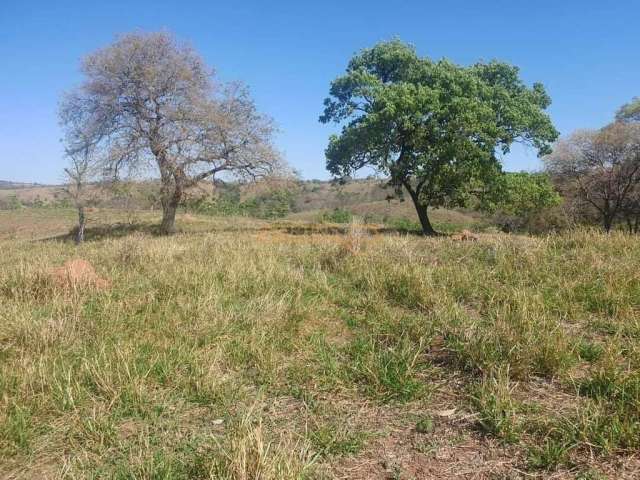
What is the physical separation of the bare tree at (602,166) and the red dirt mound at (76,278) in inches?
962

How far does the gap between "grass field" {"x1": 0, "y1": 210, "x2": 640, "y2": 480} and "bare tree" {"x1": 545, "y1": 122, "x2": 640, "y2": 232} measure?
20.7m

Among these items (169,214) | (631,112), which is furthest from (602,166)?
(169,214)

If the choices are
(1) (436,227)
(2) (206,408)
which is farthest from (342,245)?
(1) (436,227)

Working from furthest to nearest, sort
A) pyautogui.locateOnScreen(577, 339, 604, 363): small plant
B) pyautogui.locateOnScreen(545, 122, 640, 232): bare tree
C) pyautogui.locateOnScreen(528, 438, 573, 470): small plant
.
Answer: pyautogui.locateOnScreen(545, 122, 640, 232): bare tree < pyautogui.locateOnScreen(577, 339, 604, 363): small plant < pyautogui.locateOnScreen(528, 438, 573, 470): small plant

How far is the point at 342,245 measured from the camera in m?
7.88

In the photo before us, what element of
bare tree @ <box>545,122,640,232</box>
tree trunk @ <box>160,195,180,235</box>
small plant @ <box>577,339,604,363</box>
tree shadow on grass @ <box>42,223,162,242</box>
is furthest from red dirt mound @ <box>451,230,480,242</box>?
bare tree @ <box>545,122,640,232</box>

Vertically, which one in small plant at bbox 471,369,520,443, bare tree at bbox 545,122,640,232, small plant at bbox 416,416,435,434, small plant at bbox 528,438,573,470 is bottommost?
small plant at bbox 416,416,435,434

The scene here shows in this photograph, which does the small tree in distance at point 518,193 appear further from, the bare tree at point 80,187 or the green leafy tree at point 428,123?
the bare tree at point 80,187

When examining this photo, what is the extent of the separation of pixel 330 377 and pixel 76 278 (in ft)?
13.0

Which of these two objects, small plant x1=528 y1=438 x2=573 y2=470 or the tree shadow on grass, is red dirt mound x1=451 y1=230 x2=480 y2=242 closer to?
small plant x1=528 y1=438 x2=573 y2=470

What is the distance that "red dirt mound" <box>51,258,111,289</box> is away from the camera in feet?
17.4

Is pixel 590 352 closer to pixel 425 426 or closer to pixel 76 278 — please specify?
pixel 425 426

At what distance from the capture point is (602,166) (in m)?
22.8

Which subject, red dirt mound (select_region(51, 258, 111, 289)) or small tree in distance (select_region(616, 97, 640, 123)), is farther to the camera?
small tree in distance (select_region(616, 97, 640, 123))
